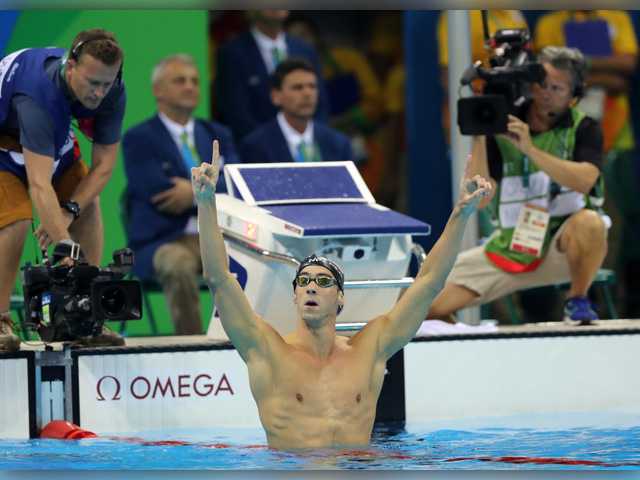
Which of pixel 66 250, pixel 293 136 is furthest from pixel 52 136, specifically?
pixel 293 136

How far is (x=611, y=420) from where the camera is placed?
832 cm

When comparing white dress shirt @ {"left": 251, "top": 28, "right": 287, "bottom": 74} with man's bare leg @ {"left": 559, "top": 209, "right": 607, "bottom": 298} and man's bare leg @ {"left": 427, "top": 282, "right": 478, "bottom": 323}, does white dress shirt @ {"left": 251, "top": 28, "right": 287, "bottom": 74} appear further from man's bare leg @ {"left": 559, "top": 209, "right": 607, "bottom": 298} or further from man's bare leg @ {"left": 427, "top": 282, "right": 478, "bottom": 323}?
man's bare leg @ {"left": 559, "top": 209, "right": 607, "bottom": 298}

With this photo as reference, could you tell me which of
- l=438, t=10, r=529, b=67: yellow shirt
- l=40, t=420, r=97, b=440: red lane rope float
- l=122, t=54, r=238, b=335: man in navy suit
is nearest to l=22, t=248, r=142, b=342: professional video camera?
l=40, t=420, r=97, b=440: red lane rope float

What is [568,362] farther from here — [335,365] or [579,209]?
[335,365]

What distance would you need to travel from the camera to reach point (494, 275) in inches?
364

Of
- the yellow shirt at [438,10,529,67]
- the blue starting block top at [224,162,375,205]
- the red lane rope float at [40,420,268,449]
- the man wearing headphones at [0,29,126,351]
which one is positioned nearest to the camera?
the red lane rope float at [40,420,268,449]

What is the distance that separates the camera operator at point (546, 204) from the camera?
8953 mm

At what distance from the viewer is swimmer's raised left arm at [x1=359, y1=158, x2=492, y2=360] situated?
6664mm

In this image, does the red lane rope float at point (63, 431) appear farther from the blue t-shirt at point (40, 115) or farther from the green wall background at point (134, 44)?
the green wall background at point (134, 44)

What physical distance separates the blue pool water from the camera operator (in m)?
1.25

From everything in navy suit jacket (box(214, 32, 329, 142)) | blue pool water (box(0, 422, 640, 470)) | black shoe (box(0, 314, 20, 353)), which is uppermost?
navy suit jacket (box(214, 32, 329, 142))

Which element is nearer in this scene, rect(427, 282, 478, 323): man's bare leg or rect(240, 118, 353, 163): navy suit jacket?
rect(427, 282, 478, 323): man's bare leg

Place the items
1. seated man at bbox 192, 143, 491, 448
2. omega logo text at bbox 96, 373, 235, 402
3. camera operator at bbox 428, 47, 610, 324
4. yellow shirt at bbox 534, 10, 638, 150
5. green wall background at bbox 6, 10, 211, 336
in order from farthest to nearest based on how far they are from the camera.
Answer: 1. yellow shirt at bbox 534, 10, 638, 150
2. green wall background at bbox 6, 10, 211, 336
3. camera operator at bbox 428, 47, 610, 324
4. omega logo text at bbox 96, 373, 235, 402
5. seated man at bbox 192, 143, 491, 448

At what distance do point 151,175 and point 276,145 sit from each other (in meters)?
0.79
